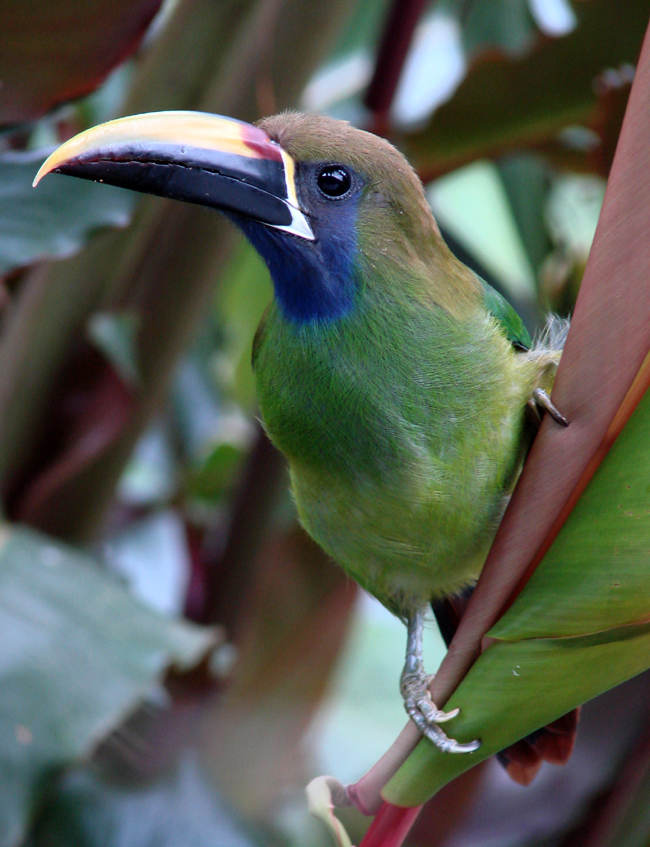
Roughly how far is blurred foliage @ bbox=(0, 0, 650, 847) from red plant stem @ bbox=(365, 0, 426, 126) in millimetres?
50

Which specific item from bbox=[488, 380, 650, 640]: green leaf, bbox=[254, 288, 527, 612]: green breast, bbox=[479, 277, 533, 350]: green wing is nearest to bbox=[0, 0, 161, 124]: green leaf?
bbox=[254, 288, 527, 612]: green breast

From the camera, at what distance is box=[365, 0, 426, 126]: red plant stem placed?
1787mm

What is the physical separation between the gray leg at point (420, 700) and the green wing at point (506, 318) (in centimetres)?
37

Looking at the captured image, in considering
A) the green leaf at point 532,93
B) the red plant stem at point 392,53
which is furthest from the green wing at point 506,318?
the red plant stem at point 392,53

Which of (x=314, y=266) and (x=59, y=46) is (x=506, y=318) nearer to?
(x=314, y=266)

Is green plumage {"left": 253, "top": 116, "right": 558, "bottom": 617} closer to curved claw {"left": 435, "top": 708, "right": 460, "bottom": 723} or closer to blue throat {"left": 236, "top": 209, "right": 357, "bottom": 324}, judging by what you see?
blue throat {"left": 236, "top": 209, "right": 357, "bottom": 324}

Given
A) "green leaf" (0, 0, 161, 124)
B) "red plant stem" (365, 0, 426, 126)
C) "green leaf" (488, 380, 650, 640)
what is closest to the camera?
"green leaf" (488, 380, 650, 640)

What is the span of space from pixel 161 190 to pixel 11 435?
37.1 inches

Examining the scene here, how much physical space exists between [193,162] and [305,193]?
15cm

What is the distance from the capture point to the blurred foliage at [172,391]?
1.22m

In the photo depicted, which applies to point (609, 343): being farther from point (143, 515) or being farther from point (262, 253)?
point (143, 515)

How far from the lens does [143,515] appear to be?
220 cm

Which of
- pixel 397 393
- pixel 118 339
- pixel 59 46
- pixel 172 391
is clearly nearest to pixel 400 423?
pixel 397 393

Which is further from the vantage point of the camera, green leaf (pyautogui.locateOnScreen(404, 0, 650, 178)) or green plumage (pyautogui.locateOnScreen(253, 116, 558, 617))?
green leaf (pyautogui.locateOnScreen(404, 0, 650, 178))
